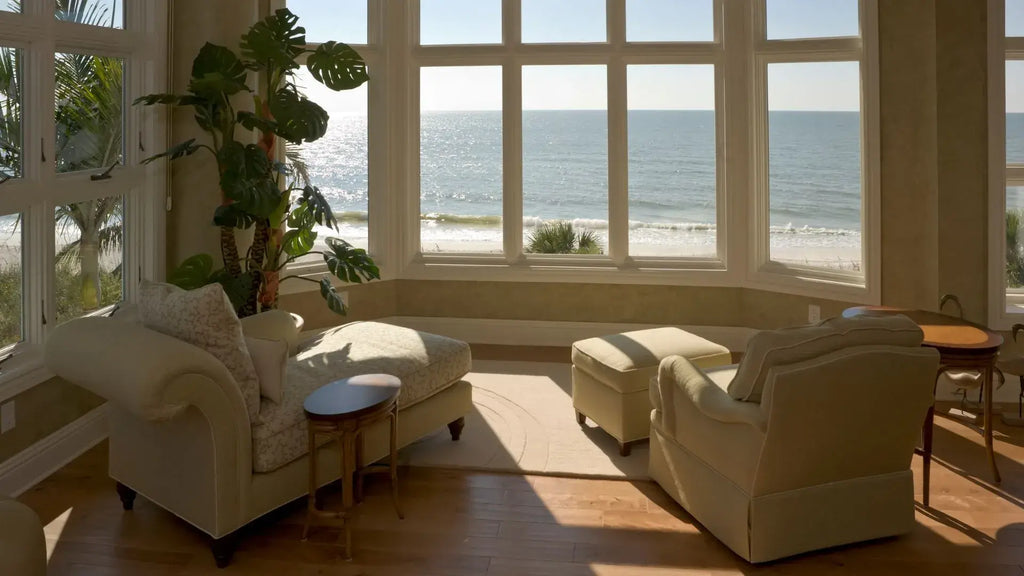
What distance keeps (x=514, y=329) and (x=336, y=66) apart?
247cm

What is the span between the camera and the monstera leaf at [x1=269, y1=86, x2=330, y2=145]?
16.1 ft

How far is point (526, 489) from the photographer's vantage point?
12.8ft

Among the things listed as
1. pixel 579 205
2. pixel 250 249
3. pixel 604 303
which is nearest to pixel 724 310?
pixel 604 303

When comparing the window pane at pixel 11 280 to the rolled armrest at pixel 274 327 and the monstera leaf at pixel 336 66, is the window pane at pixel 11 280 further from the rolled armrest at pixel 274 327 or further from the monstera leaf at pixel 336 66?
the monstera leaf at pixel 336 66

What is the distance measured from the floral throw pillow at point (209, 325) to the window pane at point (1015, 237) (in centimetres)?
432

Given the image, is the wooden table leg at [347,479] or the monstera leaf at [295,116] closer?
the wooden table leg at [347,479]

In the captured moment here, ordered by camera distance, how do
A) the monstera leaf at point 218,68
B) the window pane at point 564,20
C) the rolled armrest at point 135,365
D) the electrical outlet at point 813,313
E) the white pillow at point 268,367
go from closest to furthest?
1. the rolled armrest at point 135,365
2. the white pillow at point 268,367
3. the monstera leaf at point 218,68
4. the electrical outlet at point 813,313
5. the window pane at point 564,20

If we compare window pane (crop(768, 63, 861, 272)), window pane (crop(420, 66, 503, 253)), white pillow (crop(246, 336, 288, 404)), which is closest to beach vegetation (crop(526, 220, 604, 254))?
window pane (crop(420, 66, 503, 253))

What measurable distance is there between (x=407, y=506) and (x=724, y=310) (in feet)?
11.3

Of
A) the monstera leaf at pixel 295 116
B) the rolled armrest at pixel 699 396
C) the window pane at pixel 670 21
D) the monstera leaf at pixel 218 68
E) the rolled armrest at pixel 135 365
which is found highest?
the window pane at pixel 670 21

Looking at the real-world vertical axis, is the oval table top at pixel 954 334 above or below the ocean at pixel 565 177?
below

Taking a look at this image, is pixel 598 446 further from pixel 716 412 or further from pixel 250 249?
pixel 250 249

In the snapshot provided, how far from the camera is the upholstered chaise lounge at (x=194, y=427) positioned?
295 centimetres

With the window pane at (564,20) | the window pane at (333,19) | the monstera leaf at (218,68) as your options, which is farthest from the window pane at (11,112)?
the window pane at (564,20)
